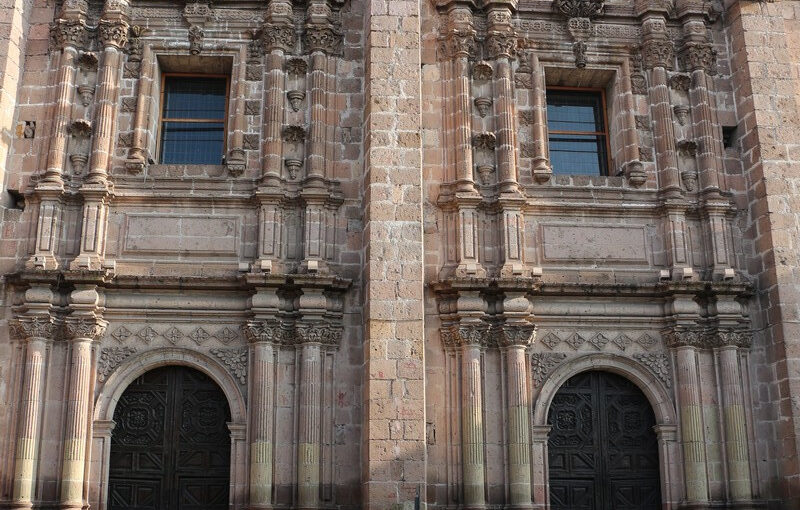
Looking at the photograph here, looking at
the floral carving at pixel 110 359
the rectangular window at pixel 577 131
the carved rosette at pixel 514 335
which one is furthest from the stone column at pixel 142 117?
the rectangular window at pixel 577 131

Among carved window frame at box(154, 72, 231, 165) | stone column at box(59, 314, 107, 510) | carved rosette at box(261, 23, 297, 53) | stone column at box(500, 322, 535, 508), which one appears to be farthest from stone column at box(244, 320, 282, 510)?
carved rosette at box(261, 23, 297, 53)

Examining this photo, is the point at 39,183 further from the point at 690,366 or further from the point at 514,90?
the point at 690,366

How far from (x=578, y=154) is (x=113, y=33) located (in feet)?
27.5

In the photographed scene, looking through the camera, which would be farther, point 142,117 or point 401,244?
point 142,117

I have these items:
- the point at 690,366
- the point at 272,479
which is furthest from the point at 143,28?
the point at 690,366

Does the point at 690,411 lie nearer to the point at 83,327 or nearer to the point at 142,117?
the point at 83,327

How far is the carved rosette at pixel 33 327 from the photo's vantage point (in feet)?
48.8

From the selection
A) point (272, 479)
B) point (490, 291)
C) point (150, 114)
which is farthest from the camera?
point (150, 114)

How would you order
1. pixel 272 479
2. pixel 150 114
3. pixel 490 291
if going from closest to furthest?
pixel 272 479 → pixel 490 291 → pixel 150 114

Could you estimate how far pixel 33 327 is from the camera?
14867 millimetres

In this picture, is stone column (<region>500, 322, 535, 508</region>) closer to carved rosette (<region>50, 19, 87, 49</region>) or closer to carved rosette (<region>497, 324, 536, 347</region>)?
carved rosette (<region>497, 324, 536, 347</region>)

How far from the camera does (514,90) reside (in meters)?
17.0

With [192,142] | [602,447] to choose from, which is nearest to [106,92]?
[192,142]

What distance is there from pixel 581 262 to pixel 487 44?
13.8 feet
